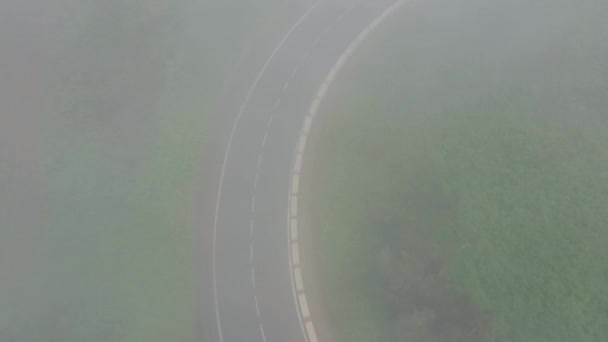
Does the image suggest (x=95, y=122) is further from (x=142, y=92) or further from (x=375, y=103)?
(x=375, y=103)


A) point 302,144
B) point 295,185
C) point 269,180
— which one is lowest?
point 295,185

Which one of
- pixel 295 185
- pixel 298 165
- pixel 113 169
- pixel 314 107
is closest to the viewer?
pixel 113 169

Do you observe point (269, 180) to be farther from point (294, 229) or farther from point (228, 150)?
point (294, 229)

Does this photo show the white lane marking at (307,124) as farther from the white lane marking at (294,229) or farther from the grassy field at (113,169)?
the grassy field at (113,169)

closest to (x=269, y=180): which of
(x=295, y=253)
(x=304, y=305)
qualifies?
(x=295, y=253)

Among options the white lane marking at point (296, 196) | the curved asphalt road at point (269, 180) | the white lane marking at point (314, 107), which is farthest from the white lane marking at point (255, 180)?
the white lane marking at point (314, 107)

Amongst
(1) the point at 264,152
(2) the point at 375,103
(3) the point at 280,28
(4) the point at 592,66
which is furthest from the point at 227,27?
(4) the point at 592,66
